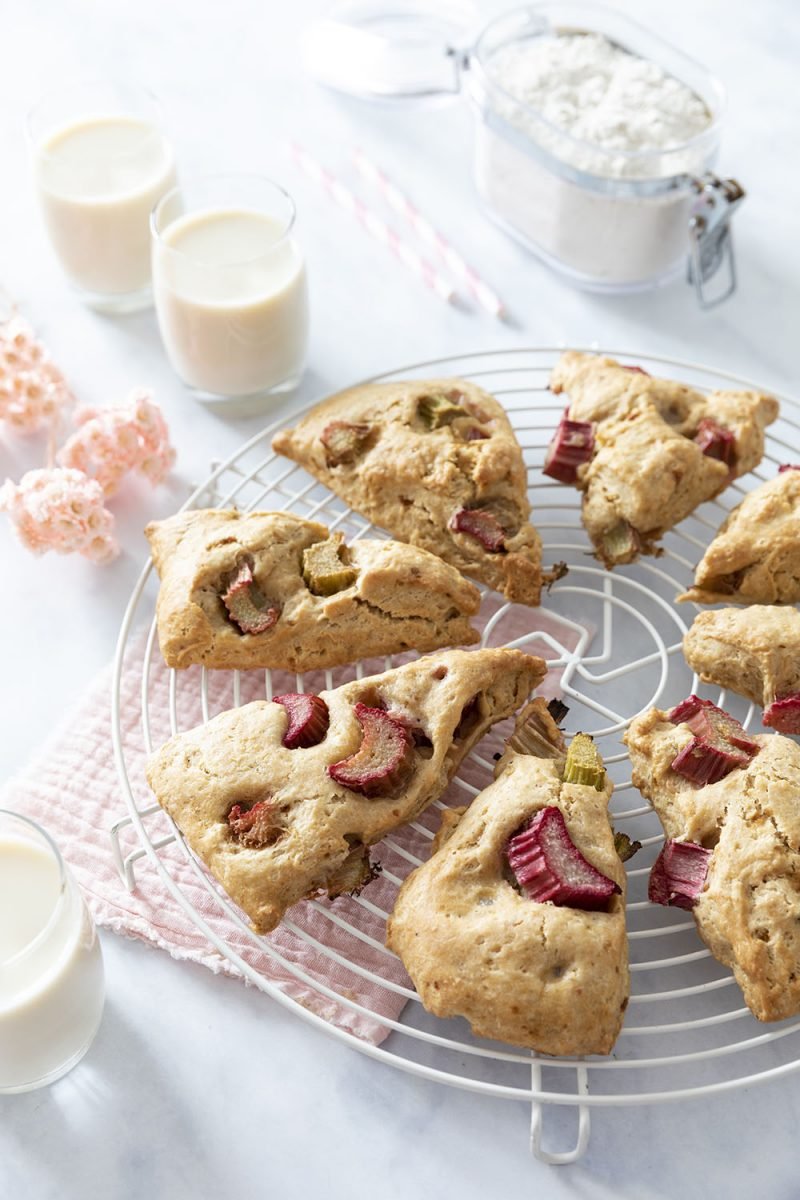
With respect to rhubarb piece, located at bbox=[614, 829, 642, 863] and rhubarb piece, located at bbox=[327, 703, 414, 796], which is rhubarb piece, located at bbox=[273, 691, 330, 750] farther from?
rhubarb piece, located at bbox=[614, 829, 642, 863]

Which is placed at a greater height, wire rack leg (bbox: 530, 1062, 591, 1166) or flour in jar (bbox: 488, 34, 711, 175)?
flour in jar (bbox: 488, 34, 711, 175)

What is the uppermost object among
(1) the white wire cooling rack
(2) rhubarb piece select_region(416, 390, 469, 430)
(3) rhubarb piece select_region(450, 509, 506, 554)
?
(2) rhubarb piece select_region(416, 390, 469, 430)

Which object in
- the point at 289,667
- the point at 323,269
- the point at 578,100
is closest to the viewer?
the point at 289,667

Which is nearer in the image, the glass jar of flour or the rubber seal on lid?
the glass jar of flour

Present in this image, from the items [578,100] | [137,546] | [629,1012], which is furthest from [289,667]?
[578,100]

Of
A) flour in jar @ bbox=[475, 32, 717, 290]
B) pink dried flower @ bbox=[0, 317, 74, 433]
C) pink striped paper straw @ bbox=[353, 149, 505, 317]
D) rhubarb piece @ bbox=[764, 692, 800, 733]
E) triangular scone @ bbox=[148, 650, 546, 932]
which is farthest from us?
pink striped paper straw @ bbox=[353, 149, 505, 317]

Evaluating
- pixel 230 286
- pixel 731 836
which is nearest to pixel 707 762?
pixel 731 836

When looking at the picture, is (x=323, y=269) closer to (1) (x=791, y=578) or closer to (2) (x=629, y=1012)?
(1) (x=791, y=578)

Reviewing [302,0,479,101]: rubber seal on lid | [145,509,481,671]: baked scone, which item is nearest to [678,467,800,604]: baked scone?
[145,509,481,671]: baked scone
